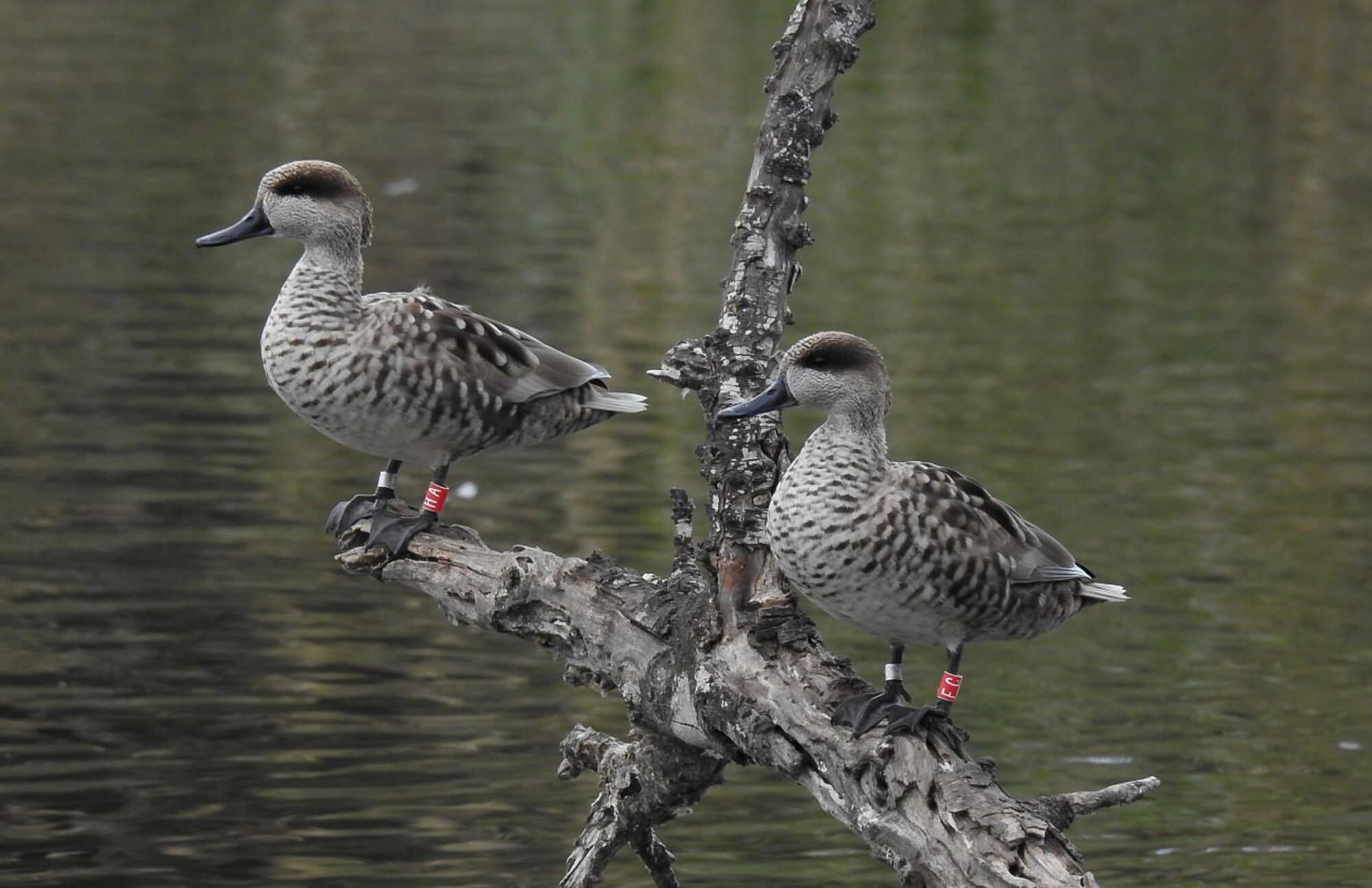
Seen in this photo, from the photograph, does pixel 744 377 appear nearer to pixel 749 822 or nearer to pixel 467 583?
pixel 467 583

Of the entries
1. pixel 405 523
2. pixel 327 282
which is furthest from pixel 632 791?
pixel 327 282

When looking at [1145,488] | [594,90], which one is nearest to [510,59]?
[594,90]

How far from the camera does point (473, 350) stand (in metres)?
8.15

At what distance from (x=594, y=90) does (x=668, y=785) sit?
29436 millimetres

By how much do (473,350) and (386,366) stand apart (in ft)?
1.21

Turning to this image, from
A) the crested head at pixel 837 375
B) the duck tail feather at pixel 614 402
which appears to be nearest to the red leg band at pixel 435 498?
the duck tail feather at pixel 614 402

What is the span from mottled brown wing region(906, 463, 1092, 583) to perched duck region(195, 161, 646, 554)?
4.22 feet

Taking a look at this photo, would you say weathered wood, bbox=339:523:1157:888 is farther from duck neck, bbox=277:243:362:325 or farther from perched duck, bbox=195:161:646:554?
duck neck, bbox=277:243:362:325

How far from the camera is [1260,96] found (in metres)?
37.7

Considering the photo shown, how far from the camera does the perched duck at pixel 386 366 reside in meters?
7.91

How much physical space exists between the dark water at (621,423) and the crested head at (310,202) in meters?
3.45

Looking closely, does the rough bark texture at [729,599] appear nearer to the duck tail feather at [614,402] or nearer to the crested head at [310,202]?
the duck tail feather at [614,402]

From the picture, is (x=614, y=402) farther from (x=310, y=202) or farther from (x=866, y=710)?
(x=866, y=710)

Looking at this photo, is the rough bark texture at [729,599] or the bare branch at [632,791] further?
the bare branch at [632,791]
